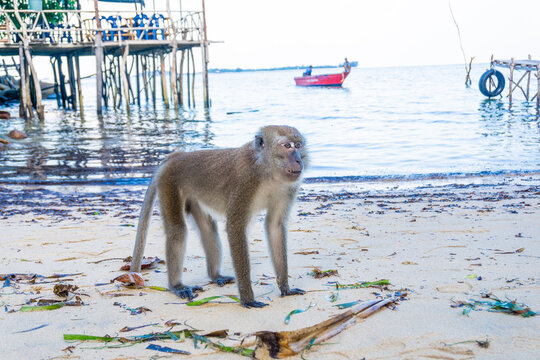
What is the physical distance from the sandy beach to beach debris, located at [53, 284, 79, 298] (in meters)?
0.04

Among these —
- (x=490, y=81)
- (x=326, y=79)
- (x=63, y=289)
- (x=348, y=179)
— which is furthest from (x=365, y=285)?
(x=326, y=79)

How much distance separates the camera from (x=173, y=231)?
4.54 m

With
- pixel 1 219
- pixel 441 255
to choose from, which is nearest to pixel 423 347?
pixel 441 255

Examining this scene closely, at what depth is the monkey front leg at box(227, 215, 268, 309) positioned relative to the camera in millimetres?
4062

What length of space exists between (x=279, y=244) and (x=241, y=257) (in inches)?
16.5

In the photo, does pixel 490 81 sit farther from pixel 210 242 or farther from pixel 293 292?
pixel 293 292

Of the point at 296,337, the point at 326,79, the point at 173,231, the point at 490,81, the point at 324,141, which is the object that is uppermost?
the point at 326,79

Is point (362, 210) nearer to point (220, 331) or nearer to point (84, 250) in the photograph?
point (84, 250)

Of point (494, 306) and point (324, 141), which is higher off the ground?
point (494, 306)

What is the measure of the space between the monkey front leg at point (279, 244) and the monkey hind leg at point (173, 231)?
0.71 meters

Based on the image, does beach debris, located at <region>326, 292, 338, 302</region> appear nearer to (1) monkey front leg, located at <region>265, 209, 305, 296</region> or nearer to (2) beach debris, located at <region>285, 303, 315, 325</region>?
(2) beach debris, located at <region>285, 303, 315, 325</region>

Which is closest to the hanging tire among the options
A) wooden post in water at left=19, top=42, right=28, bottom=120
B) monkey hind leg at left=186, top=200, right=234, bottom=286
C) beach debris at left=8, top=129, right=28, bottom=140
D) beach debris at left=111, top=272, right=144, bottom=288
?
wooden post in water at left=19, top=42, right=28, bottom=120

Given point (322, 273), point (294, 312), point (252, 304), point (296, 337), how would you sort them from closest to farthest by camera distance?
1. point (296, 337)
2. point (294, 312)
3. point (252, 304)
4. point (322, 273)

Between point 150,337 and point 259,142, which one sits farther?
point 259,142
